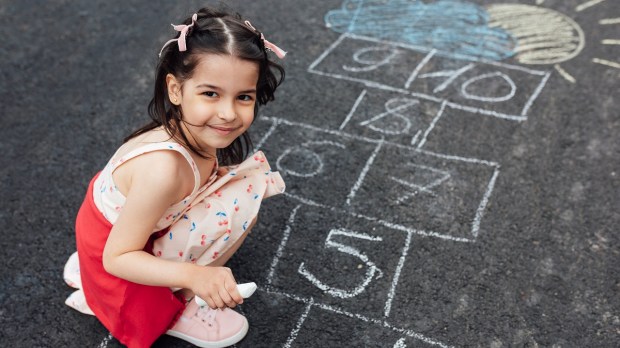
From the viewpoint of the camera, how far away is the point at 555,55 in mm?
3566

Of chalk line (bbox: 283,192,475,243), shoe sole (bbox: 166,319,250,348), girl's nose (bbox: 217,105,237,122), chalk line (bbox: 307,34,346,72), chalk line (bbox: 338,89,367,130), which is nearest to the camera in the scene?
girl's nose (bbox: 217,105,237,122)

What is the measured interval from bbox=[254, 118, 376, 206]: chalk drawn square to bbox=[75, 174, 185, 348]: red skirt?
880 millimetres

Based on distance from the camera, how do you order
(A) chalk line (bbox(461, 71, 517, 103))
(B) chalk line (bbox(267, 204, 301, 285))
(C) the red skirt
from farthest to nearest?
(A) chalk line (bbox(461, 71, 517, 103))
(B) chalk line (bbox(267, 204, 301, 285))
(C) the red skirt

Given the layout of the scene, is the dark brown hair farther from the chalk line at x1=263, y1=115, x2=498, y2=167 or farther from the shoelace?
the chalk line at x1=263, y1=115, x2=498, y2=167

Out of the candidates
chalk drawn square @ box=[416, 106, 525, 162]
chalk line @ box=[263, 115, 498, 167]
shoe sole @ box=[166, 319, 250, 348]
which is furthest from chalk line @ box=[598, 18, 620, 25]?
shoe sole @ box=[166, 319, 250, 348]

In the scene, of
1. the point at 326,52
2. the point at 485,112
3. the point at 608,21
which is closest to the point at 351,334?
the point at 485,112

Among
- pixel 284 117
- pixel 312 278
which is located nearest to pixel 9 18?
pixel 284 117

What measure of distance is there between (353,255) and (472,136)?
0.94 meters

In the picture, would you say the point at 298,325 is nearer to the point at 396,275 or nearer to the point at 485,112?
the point at 396,275

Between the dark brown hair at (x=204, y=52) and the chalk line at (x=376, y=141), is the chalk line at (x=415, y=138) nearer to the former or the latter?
the chalk line at (x=376, y=141)

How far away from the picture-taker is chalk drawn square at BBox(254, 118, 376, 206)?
113 inches

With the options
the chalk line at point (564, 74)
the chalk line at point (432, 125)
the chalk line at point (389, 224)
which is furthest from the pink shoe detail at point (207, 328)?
the chalk line at point (564, 74)

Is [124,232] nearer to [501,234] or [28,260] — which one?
[28,260]

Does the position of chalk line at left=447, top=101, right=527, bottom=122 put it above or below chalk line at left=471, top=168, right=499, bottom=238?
above
